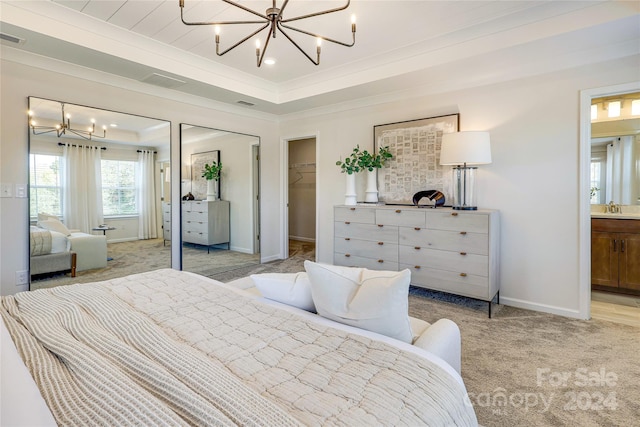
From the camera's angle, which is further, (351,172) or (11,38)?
(351,172)

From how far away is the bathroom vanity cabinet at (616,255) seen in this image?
352 cm

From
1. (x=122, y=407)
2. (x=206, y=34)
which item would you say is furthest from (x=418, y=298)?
(x=206, y=34)

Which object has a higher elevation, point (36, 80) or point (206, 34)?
point (206, 34)

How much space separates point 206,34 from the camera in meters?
3.07

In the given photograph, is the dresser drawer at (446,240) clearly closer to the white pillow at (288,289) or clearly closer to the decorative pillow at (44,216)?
the white pillow at (288,289)

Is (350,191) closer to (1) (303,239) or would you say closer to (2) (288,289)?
(2) (288,289)

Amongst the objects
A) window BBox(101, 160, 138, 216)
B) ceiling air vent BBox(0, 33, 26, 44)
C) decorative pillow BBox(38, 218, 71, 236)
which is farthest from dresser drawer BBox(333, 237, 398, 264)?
ceiling air vent BBox(0, 33, 26, 44)

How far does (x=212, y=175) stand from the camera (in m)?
4.47

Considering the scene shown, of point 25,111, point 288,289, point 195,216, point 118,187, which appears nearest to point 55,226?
point 118,187

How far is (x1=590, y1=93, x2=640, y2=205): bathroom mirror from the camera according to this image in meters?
3.92

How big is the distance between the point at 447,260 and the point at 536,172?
4.02ft

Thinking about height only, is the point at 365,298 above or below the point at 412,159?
below

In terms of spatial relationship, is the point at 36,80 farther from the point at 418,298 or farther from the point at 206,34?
the point at 418,298

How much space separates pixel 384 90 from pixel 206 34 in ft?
6.93
